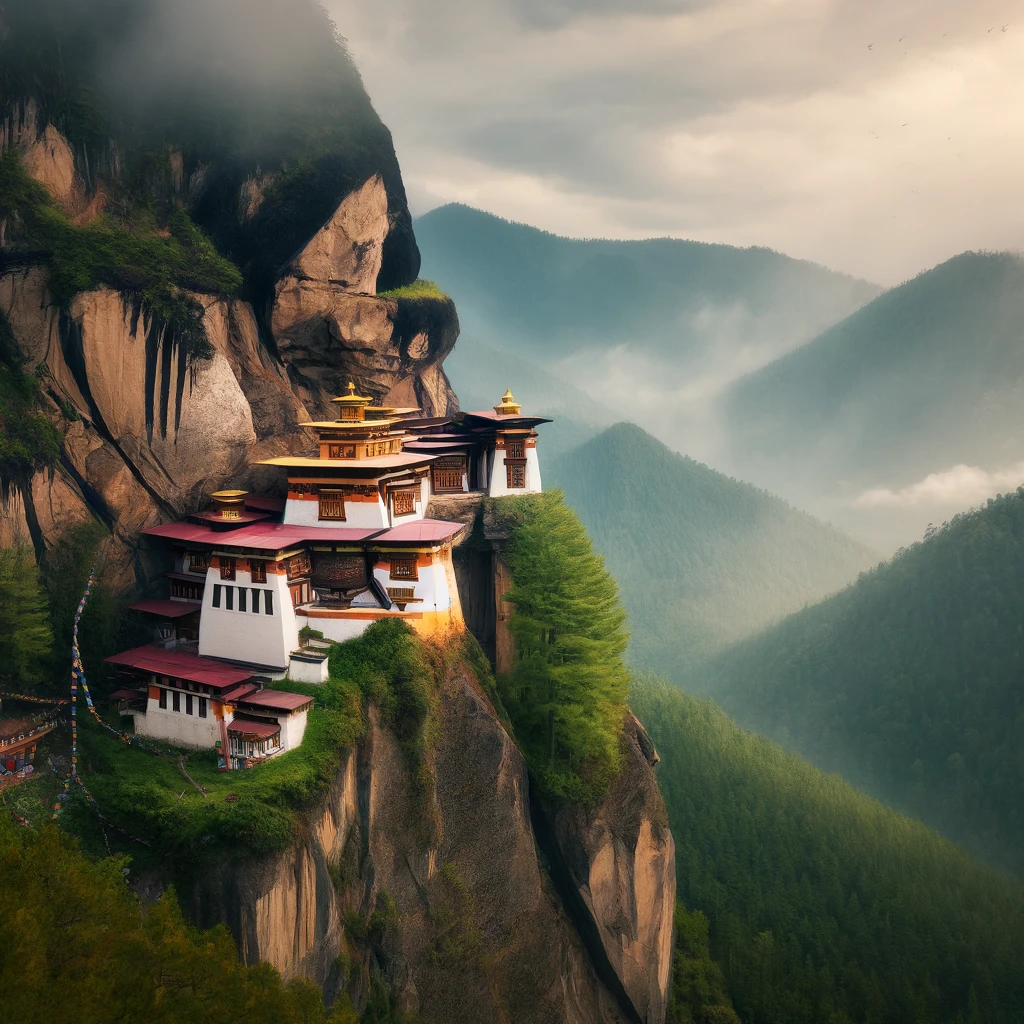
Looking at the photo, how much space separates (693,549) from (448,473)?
130307 millimetres

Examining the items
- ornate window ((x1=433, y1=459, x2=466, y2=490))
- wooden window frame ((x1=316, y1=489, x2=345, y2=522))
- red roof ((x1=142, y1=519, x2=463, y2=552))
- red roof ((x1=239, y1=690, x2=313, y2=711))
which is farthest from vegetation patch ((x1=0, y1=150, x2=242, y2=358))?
red roof ((x1=239, y1=690, x2=313, y2=711))

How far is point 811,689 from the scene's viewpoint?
110 meters

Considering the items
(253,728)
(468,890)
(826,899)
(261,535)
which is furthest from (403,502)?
(826,899)

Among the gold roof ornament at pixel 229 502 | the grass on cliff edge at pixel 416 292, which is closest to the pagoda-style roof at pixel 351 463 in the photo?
the gold roof ornament at pixel 229 502

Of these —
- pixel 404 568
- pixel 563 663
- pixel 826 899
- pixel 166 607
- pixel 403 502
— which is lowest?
pixel 826 899

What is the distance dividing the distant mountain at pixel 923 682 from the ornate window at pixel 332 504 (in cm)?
7486

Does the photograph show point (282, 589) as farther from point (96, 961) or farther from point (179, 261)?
point (96, 961)

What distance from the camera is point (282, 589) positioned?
3172cm

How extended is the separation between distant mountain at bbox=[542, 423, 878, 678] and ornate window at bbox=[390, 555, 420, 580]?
101 meters

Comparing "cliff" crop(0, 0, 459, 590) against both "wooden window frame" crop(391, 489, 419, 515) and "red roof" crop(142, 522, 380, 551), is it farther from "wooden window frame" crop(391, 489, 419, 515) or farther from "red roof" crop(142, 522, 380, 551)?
"wooden window frame" crop(391, 489, 419, 515)

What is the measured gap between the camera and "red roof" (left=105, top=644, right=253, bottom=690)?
29109 mm

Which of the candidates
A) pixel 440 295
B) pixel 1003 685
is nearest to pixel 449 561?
pixel 440 295

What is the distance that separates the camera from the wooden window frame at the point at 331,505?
1391 inches

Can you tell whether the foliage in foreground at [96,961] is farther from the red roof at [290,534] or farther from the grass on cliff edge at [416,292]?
the grass on cliff edge at [416,292]
